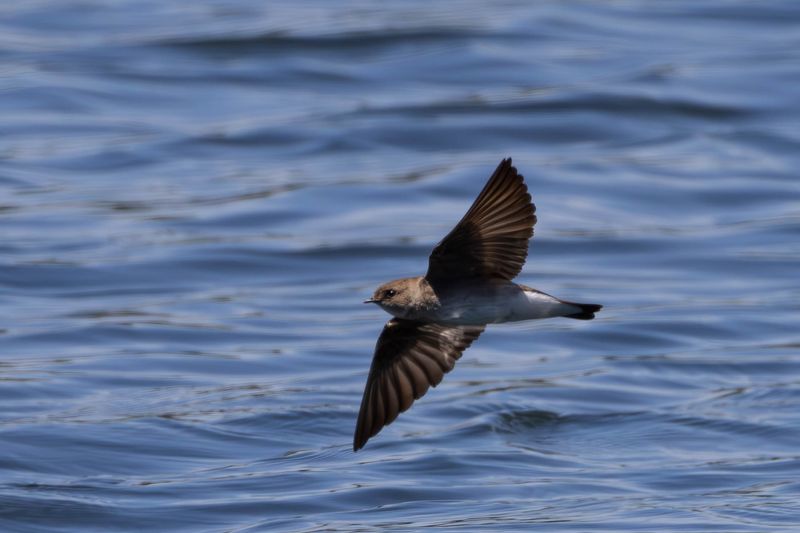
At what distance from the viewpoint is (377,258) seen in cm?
1567

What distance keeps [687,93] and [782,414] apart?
431 inches

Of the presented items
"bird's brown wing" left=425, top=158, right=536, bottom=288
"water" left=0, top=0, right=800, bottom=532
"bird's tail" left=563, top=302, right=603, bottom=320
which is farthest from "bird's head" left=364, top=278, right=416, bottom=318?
"water" left=0, top=0, right=800, bottom=532

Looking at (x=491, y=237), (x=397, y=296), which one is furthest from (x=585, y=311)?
(x=397, y=296)

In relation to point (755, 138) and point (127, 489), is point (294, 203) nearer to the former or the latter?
point (755, 138)

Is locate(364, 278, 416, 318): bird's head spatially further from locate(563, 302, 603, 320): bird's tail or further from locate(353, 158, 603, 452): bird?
locate(563, 302, 603, 320): bird's tail

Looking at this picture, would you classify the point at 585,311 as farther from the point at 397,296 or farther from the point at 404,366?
the point at 404,366

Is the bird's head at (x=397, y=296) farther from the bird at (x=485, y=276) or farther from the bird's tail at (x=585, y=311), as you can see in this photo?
the bird's tail at (x=585, y=311)

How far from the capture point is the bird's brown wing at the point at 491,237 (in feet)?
21.2

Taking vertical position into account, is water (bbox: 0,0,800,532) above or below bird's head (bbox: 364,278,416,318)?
below

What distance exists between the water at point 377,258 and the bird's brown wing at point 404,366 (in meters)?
1.61

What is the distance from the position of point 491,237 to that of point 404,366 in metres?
1.17

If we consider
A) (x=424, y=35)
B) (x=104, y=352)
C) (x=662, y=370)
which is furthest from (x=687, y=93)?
(x=104, y=352)

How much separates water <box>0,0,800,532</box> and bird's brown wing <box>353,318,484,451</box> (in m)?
1.61

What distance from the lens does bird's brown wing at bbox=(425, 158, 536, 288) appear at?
6.46 meters
